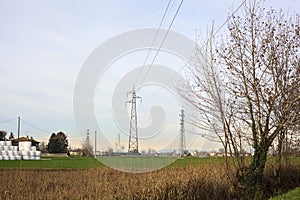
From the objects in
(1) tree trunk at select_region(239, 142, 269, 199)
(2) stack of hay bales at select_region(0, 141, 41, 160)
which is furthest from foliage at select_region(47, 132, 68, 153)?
(1) tree trunk at select_region(239, 142, 269, 199)

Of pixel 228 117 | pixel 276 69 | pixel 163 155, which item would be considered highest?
pixel 276 69

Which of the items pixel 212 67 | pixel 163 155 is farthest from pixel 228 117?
pixel 163 155

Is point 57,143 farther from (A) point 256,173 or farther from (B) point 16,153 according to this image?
(A) point 256,173

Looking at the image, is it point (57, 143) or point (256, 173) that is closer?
point (256, 173)

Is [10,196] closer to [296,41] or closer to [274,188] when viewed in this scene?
[274,188]

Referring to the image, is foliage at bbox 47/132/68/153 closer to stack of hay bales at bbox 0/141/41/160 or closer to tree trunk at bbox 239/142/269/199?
stack of hay bales at bbox 0/141/41/160

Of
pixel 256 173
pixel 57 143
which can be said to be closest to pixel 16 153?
pixel 57 143

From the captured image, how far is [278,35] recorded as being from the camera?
1453 centimetres

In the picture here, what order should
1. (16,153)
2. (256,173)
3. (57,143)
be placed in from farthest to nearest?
(57,143) < (16,153) < (256,173)

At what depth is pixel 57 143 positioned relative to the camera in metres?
90.1

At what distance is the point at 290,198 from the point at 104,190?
17.9 feet

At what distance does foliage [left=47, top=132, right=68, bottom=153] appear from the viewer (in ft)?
292

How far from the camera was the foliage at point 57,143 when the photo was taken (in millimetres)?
89125

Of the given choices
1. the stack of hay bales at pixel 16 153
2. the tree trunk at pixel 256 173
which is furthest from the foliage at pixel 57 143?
Result: the tree trunk at pixel 256 173
